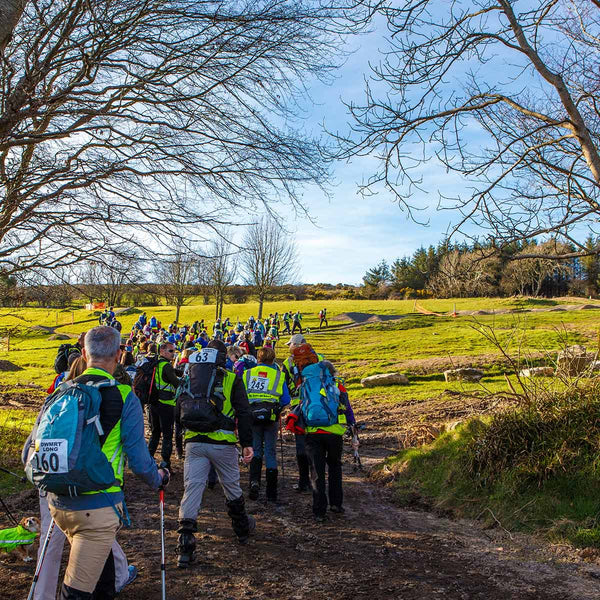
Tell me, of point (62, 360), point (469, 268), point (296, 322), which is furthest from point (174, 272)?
point (296, 322)

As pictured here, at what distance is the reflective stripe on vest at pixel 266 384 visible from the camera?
295 inches

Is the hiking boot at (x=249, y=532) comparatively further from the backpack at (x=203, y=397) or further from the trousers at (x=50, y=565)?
the trousers at (x=50, y=565)

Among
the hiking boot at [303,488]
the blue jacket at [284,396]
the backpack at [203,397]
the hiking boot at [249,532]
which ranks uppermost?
the backpack at [203,397]

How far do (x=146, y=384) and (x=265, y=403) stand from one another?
2.22m

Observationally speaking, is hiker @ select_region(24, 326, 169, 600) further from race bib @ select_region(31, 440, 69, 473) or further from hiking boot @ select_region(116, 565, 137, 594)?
hiking boot @ select_region(116, 565, 137, 594)

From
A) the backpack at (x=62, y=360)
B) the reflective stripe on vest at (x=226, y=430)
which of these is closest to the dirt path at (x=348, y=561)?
the reflective stripe on vest at (x=226, y=430)

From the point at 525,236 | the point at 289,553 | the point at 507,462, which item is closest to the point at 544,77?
the point at 525,236

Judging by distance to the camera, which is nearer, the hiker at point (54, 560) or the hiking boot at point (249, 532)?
the hiker at point (54, 560)

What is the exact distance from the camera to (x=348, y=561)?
16.4ft

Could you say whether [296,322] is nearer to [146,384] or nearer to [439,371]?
[439,371]

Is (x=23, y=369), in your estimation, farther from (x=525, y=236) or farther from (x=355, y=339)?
(x=525, y=236)

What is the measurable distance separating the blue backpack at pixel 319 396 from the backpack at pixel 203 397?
1298mm

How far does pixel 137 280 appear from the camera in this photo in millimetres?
7031

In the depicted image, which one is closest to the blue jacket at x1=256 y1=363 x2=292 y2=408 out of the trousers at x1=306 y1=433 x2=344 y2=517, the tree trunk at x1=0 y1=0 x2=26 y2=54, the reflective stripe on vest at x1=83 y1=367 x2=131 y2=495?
the trousers at x1=306 y1=433 x2=344 y2=517
